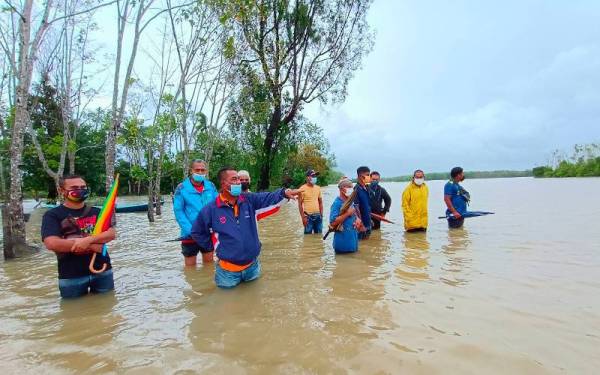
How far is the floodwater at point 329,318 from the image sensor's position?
2.85 metres

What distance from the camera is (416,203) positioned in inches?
354

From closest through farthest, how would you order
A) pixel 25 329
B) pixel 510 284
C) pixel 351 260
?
pixel 25 329
pixel 510 284
pixel 351 260

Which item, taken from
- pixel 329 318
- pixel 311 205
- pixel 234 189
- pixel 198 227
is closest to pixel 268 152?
pixel 311 205

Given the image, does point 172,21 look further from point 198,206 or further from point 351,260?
point 351,260

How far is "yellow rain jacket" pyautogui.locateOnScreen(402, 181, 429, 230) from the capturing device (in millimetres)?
8883

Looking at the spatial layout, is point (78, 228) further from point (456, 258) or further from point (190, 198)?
point (456, 258)

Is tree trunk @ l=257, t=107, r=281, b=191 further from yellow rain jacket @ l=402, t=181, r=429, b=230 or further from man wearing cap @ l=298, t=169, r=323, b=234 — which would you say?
yellow rain jacket @ l=402, t=181, r=429, b=230

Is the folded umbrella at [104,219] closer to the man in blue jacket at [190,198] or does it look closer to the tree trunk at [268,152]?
the man in blue jacket at [190,198]

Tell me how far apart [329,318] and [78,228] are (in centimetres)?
281

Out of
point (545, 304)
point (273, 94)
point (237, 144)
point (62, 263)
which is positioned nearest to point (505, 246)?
point (545, 304)

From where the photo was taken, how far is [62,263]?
4.12 metres

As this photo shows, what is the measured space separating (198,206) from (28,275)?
3269 mm

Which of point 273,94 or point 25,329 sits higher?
point 273,94

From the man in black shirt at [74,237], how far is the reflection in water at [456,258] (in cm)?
418
